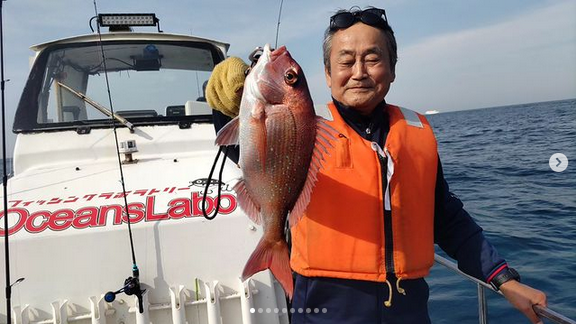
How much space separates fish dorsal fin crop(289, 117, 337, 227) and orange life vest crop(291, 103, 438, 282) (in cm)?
30

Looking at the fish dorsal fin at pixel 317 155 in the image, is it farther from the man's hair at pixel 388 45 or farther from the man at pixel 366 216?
the man's hair at pixel 388 45

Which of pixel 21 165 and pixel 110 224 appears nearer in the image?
pixel 110 224

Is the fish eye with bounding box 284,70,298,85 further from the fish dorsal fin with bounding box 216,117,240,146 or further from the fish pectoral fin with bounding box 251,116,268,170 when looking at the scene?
the fish dorsal fin with bounding box 216,117,240,146

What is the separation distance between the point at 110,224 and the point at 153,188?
17.9 inches

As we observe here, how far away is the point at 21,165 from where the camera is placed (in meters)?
3.60

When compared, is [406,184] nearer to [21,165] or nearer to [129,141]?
[129,141]

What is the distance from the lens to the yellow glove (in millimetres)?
1912

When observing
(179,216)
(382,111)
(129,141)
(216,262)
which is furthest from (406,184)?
(129,141)

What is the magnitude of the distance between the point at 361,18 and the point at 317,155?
2.79 ft

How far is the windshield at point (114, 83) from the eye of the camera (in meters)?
3.93

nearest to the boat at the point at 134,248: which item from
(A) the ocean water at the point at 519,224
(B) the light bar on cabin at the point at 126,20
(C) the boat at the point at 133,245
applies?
(C) the boat at the point at 133,245

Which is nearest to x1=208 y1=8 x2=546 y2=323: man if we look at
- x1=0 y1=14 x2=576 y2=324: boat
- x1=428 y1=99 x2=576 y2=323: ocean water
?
x1=0 y1=14 x2=576 y2=324: boat

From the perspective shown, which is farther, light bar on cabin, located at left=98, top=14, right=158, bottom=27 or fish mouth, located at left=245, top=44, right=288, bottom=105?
light bar on cabin, located at left=98, top=14, right=158, bottom=27

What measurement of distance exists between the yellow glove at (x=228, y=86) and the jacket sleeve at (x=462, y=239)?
4.40 ft
